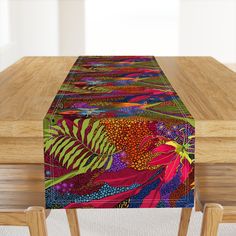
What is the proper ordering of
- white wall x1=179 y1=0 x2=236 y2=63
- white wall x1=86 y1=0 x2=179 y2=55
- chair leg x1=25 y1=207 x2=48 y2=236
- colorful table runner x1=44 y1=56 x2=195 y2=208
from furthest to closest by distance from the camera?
white wall x1=179 y1=0 x2=236 y2=63 → white wall x1=86 y1=0 x2=179 y2=55 → colorful table runner x1=44 y1=56 x2=195 y2=208 → chair leg x1=25 y1=207 x2=48 y2=236

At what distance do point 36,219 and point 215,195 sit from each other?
26.9 inches

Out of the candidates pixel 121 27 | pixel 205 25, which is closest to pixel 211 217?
pixel 121 27

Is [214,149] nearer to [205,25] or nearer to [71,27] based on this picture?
[71,27]

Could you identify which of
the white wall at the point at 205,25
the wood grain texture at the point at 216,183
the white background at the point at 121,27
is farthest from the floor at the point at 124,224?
the white wall at the point at 205,25

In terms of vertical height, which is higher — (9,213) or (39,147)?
(39,147)

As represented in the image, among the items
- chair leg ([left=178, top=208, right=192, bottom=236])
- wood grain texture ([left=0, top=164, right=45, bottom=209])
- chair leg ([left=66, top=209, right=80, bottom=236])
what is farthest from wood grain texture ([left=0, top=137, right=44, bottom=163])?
chair leg ([left=178, top=208, right=192, bottom=236])

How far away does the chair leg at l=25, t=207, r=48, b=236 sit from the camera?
1.44 metres

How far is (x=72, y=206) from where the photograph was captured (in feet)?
5.18

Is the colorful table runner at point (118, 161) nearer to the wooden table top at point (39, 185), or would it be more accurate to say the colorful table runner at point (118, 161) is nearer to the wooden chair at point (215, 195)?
the wooden chair at point (215, 195)

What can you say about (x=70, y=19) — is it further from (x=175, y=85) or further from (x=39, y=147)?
(x=39, y=147)

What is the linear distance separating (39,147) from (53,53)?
5744 mm

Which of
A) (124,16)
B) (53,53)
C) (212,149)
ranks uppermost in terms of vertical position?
(212,149)

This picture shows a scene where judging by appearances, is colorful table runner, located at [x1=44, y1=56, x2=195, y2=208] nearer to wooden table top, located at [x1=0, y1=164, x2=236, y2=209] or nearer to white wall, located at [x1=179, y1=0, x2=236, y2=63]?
wooden table top, located at [x1=0, y1=164, x2=236, y2=209]

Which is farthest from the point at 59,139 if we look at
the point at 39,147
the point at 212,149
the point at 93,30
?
the point at 93,30
